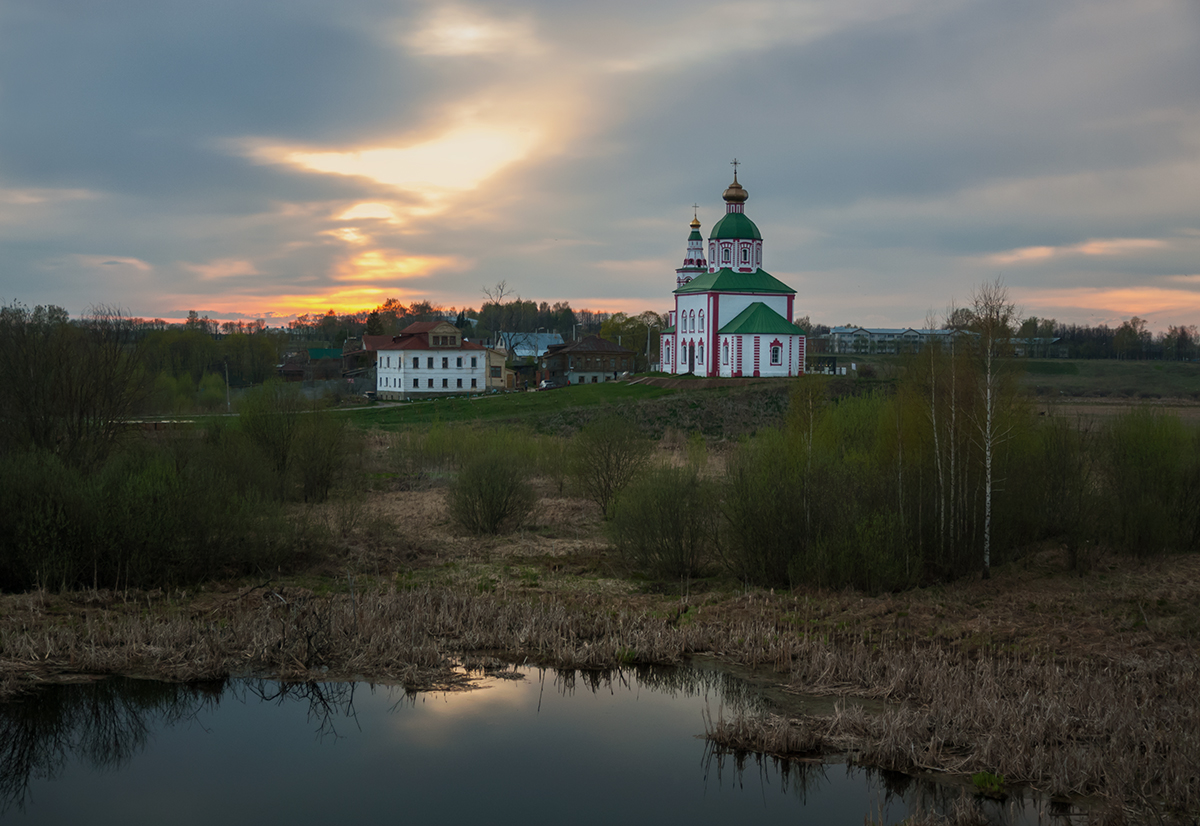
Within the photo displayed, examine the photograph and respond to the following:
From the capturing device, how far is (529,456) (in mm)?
31375

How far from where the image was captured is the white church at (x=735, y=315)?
54656 millimetres

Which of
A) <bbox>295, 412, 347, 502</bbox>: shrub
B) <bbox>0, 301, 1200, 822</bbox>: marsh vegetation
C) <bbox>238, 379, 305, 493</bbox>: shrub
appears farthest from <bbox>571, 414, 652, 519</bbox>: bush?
<bbox>238, 379, 305, 493</bbox>: shrub

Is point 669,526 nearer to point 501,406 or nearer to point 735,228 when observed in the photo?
point 501,406

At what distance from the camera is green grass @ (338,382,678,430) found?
156ft

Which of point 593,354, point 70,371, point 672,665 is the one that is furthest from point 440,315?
point 672,665

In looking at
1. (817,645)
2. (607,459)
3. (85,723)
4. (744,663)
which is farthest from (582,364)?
(85,723)

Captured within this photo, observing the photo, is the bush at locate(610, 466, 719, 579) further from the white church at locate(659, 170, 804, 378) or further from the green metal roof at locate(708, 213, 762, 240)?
the green metal roof at locate(708, 213, 762, 240)

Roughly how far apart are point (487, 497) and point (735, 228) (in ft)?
127

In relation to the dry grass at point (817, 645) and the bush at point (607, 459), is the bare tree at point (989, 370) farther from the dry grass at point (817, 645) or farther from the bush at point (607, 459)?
the bush at point (607, 459)

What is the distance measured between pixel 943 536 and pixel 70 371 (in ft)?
59.2

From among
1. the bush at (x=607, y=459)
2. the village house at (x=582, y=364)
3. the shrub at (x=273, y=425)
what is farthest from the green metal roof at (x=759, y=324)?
the shrub at (x=273, y=425)

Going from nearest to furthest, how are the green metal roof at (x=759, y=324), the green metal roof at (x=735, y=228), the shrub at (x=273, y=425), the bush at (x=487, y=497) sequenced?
the bush at (x=487, y=497), the shrub at (x=273, y=425), the green metal roof at (x=759, y=324), the green metal roof at (x=735, y=228)

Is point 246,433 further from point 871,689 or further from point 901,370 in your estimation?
point 871,689

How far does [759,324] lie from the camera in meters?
54.7
